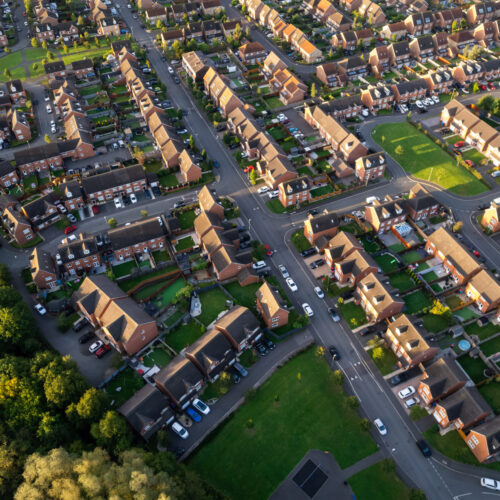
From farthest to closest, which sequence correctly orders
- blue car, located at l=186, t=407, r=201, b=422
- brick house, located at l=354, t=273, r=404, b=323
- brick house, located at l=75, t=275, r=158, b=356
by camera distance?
brick house, located at l=354, t=273, r=404, b=323
brick house, located at l=75, t=275, r=158, b=356
blue car, located at l=186, t=407, r=201, b=422

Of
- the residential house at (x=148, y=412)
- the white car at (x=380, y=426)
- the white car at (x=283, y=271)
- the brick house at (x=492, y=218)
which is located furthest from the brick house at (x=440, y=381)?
the residential house at (x=148, y=412)

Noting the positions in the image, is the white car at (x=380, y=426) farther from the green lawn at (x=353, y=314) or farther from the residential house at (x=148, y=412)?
the residential house at (x=148, y=412)

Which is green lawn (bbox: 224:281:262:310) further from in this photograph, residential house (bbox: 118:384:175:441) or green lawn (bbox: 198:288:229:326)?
residential house (bbox: 118:384:175:441)

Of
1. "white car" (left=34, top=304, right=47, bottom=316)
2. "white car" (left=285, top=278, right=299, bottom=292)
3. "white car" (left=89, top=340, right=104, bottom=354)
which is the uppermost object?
"white car" (left=34, top=304, right=47, bottom=316)

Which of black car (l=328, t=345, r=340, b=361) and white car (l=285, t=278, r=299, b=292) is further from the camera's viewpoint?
white car (l=285, t=278, r=299, b=292)


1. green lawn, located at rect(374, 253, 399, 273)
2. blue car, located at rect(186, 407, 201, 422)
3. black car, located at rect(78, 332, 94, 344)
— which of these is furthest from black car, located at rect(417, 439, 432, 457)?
black car, located at rect(78, 332, 94, 344)

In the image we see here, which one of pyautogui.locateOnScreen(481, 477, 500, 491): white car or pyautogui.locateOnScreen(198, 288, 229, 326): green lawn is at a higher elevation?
pyautogui.locateOnScreen(198, 288, 229, 326): green lawn

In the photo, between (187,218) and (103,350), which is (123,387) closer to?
(103,350)

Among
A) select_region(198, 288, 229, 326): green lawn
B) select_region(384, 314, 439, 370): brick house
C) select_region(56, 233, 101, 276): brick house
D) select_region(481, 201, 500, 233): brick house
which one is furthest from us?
select_region(481, 201, 500, 233): brick house

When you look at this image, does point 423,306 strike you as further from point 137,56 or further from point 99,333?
point 137,56
